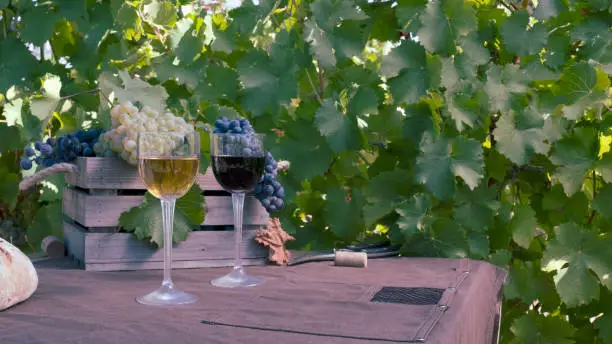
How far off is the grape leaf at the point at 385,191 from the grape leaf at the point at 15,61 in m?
1.18

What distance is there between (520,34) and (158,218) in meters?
1.19

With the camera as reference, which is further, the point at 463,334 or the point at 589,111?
the point at 589,111

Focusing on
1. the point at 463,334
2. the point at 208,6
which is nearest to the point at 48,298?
the point at 463,334

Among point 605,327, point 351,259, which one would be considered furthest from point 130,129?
point 605,327

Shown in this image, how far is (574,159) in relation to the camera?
2.15 metres

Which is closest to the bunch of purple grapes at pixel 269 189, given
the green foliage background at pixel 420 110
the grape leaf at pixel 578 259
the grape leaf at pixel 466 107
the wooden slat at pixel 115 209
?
the wooden slat at pixel 115 209

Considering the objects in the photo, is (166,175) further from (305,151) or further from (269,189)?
(305,151)

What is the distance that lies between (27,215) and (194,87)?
3.31 feet

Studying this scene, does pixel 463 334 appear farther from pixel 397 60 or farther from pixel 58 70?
pixel 58 70

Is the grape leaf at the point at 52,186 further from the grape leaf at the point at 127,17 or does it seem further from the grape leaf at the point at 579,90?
the grape leaf at the point at 579,90

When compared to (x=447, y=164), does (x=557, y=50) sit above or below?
above

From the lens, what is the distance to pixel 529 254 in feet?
7.97

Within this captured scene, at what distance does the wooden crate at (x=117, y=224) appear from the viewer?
146 cm

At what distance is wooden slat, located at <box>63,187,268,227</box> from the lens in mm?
1465
